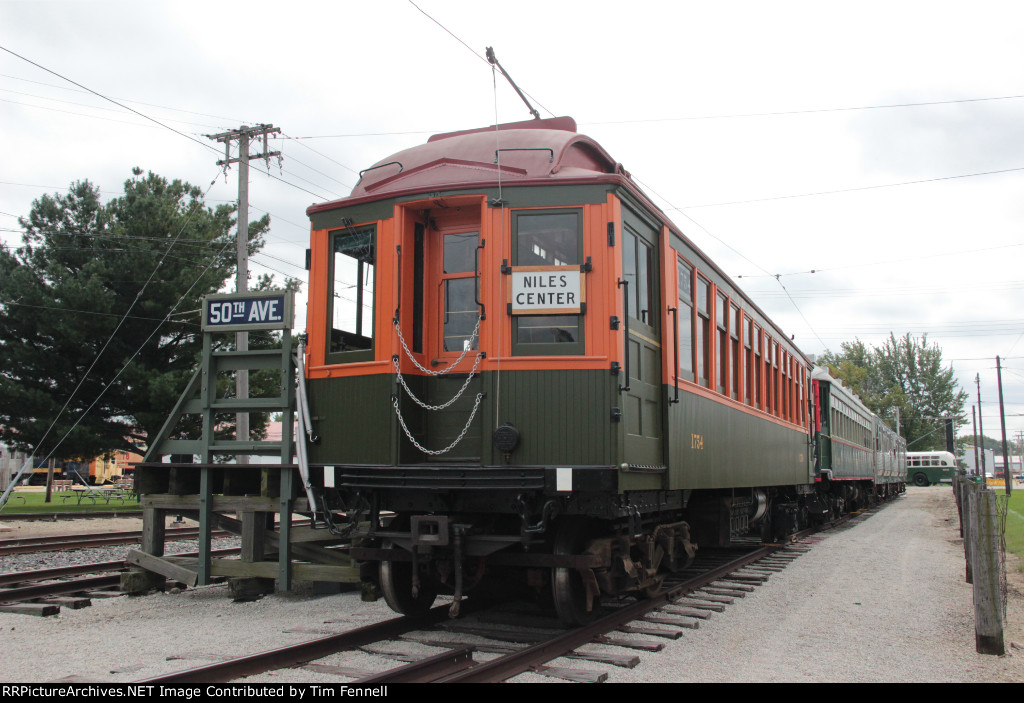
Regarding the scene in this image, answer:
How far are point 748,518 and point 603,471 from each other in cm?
524

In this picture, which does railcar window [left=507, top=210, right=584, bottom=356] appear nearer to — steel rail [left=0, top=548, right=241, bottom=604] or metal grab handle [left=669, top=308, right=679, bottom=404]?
metal grab handle [left=669, top=308, right=679, bottom=404]

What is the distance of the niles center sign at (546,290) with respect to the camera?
5.84 meters

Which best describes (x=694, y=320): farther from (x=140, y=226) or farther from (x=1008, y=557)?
(x=140, y=226)

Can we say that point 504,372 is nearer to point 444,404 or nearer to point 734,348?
point 444,404

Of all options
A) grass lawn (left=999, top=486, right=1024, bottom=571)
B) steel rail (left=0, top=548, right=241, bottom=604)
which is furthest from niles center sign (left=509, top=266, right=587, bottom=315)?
grass lawn (left=999, top=486, right=1024, bottom=571)

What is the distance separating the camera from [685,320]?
732 cm

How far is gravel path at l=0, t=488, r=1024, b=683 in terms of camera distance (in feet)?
16.3

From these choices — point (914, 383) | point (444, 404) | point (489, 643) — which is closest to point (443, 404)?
point (444, 404)

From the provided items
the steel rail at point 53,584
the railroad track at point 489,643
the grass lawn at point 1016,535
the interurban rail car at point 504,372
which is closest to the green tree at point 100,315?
the steel rail at point 53,584

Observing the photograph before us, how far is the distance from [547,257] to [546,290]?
30 centimetres

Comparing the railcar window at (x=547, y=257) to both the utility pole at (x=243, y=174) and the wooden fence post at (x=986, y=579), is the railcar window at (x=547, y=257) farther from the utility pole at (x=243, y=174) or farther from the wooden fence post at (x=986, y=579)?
the utility pole at (x=243, y=174)

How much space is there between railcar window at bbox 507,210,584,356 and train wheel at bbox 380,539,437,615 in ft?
5.80

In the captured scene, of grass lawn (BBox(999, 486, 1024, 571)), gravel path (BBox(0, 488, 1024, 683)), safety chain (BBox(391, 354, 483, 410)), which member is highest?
safety chain (BBox(391, 354, 483, 410))

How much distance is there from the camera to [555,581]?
18.6 ft
